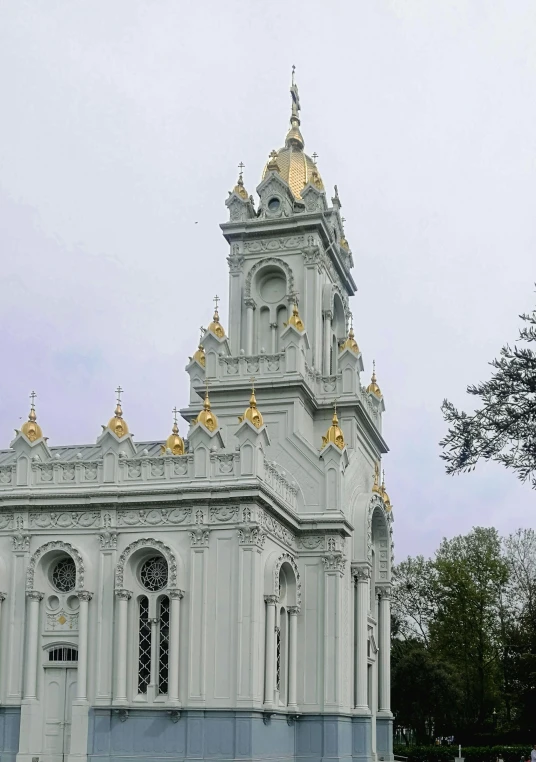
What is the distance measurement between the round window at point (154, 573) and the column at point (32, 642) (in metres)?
3.11

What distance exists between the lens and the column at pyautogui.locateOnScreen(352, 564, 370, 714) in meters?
36.6

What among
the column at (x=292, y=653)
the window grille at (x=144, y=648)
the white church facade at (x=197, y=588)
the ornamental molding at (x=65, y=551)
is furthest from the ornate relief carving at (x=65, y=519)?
the column at (x=292, y=653)

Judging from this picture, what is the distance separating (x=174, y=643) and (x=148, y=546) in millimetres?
2903

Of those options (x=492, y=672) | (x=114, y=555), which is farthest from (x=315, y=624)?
(x=492, y=672)

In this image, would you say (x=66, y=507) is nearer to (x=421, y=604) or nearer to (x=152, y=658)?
(x=152, y=658)

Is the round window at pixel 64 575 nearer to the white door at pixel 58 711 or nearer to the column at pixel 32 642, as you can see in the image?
the column at pixel 32 642

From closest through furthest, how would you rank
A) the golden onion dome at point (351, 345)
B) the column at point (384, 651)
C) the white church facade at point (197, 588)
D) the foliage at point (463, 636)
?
1. the white church facade at point (197, 588)
2. the golden onion dome at point (351, 345)
3. the column at point (384, 651)
4. the foliage at point (463, 636)

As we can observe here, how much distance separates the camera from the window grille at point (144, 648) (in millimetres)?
30422

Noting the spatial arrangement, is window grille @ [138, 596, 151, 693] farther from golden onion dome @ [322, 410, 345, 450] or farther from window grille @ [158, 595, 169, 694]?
golden onion dome @ [322, 410, 345, 450]

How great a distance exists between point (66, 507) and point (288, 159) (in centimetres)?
1865

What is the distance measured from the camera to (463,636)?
204ft

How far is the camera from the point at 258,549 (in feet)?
99.5

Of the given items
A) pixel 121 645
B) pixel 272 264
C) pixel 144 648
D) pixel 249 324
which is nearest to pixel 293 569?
pixel 144 648

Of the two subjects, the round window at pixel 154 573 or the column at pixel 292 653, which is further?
the column at pixel 292 653
